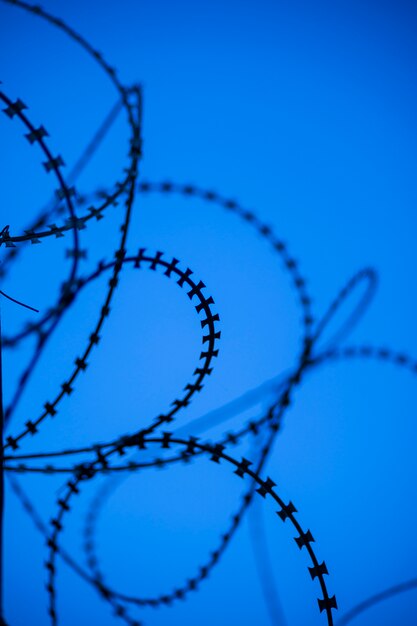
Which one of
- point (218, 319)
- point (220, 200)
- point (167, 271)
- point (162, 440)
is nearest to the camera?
point (162, 440)

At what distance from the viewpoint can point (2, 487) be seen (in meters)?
2.11

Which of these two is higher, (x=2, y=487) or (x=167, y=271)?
(x=167, y=271)

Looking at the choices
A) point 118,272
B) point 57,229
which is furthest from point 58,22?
point 118,272

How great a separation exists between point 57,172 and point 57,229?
1.08 feet

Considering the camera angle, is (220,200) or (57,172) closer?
(57,172)

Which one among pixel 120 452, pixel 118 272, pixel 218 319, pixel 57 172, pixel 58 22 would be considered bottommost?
pixel 120 452

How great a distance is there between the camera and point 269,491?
2680mm

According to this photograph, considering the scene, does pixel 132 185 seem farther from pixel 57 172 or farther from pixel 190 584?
pixel 190 584

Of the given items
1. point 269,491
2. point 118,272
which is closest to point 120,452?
point 269,491

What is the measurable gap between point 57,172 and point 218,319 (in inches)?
50.7

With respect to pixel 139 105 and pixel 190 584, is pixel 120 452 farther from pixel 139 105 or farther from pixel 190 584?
pixel 139 105

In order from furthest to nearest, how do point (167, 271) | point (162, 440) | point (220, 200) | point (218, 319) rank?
1. point (220, 200)
2. point (167, 271)
3. point (218, 319)
4. point (162, 440)

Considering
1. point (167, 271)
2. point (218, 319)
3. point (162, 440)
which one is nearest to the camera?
point (162, 440)

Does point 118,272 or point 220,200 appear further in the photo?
point 220,200
